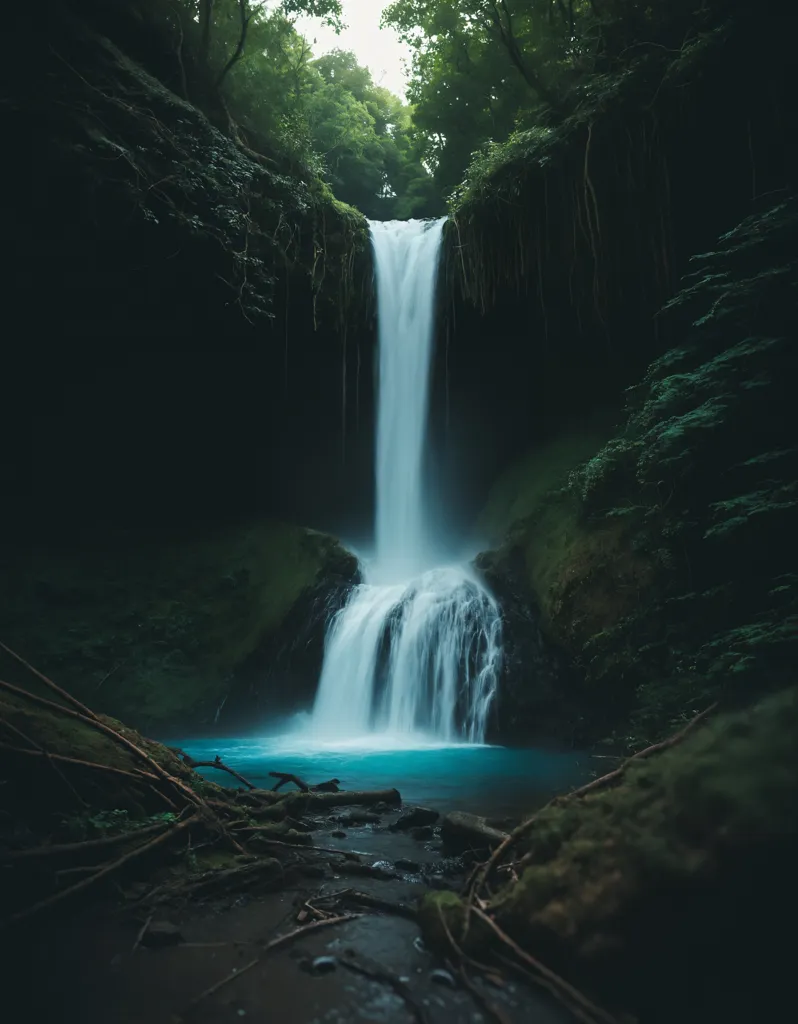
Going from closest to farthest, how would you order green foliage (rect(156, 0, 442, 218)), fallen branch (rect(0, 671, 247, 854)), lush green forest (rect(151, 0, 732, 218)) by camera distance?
fallen branch (rect(0, 671, 247, 854)), lush green forest (rect(151, 0, 732, 218)), green foliage (rect(156, 0, 442, 218))

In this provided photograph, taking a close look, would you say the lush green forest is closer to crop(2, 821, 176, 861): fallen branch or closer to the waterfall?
the waterfall

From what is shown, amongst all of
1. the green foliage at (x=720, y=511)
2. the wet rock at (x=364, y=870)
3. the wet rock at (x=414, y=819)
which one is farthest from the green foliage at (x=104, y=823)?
the green foliage at (x=720, y=511)

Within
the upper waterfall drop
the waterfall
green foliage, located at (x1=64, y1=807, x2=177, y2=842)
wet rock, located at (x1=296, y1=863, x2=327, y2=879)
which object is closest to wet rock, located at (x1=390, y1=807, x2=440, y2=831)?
wet rock, located at (x1=296, y1=863, x2=327, y2=879)

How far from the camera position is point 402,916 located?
2719 mm

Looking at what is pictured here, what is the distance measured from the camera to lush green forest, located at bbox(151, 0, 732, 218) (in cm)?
1009

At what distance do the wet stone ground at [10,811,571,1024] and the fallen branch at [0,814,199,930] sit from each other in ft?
0.35

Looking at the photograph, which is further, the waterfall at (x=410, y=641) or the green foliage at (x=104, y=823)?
the waterfall at (x=410, y=641)

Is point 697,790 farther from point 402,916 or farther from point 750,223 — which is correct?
point 750,223

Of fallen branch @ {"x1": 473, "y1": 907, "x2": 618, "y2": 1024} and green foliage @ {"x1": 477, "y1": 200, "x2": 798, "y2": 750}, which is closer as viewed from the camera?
fallen branch @ {"x1": 473, "y1": 907, "x2": 618, "y2": 1024}

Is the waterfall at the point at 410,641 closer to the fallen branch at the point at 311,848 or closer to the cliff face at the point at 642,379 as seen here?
the cliff face at the point at 642,379

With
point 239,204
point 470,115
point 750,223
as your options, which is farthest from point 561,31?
point 750,223

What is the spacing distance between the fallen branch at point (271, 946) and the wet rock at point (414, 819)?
1.60 m

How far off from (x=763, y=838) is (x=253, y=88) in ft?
50.1

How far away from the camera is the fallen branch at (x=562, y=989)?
1.79m
